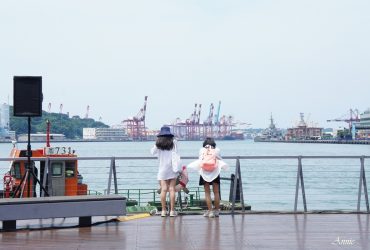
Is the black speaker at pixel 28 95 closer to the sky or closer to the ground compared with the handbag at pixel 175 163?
closer to the sky

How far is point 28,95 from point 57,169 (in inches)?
437

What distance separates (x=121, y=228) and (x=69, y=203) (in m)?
0.87

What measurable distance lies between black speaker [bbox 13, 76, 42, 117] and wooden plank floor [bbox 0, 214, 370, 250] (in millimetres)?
1858

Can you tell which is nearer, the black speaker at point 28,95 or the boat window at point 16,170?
the black speaker at point 28,95

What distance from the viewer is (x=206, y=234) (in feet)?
35.6

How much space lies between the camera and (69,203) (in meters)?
11.5

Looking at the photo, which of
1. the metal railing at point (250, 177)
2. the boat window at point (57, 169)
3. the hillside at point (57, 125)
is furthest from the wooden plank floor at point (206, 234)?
the hillside at point (57, 125)

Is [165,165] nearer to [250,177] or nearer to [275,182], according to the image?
[250,177]

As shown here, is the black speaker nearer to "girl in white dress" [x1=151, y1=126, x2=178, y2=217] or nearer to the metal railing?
the metal railing

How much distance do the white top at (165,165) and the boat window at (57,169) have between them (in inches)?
419

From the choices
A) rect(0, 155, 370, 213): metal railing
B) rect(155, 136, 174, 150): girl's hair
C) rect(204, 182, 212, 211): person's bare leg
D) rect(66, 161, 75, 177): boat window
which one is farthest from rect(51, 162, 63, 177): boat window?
rect(204, 182, 212, 211): person's bare leg

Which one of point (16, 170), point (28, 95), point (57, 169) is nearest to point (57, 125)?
point (16, 170)

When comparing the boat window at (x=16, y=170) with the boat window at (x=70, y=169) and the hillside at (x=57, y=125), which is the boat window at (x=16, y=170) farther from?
the hillside at (x=57, y=125)

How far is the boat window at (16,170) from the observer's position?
79.4 feet
